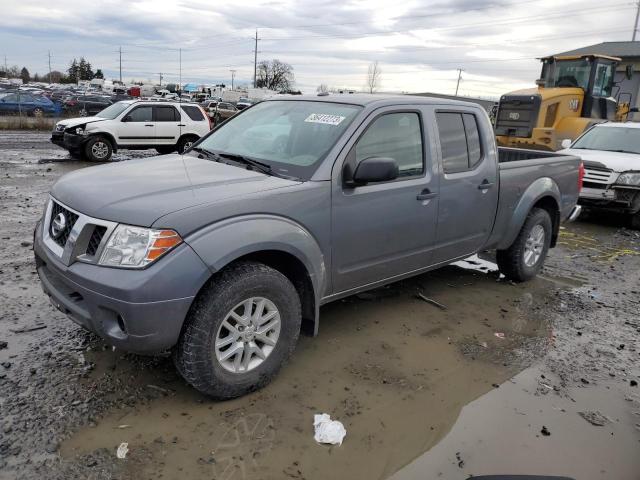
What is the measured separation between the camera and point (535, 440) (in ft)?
10.0

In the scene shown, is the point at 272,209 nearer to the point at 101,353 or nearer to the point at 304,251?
the point at 304,251

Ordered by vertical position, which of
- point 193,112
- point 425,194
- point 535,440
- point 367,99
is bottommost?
point 535,440

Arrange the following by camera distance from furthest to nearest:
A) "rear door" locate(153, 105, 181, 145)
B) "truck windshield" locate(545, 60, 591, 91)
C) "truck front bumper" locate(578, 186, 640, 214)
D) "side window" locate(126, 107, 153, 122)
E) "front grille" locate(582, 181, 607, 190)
Answer: "rear door" locate(153, 105, 181, 145) → "side window" locate(126, 107, 153, 122) → "truck windshield" locate(545, 60, 591, 91) → "front grille" locate(582, 181, 607, 190) → "truck front bumper" locate(578, 186, 640, 214)

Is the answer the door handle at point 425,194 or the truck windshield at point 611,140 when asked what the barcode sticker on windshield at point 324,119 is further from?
the truck windshield at point 611,140

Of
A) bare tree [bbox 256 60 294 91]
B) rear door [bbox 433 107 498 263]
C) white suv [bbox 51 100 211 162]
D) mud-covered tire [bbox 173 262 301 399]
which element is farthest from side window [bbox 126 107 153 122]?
bare tree [bbox 256 60 294 91]

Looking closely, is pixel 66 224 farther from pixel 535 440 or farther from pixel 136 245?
pixel 535 440

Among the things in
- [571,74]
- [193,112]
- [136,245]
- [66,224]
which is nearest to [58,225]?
[66,224]

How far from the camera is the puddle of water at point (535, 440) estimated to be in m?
2.82

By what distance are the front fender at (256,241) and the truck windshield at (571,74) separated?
13.5m

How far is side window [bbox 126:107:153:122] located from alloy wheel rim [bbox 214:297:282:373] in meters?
13.1

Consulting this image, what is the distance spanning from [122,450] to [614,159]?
913cm

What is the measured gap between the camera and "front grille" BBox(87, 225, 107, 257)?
9.58 feet

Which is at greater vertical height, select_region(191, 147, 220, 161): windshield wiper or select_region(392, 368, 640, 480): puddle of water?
select_region(191, 147, 220, 161): windshield wiper

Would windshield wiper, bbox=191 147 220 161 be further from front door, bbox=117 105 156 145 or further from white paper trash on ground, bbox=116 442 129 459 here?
front door, bbox=117 105 156 145
